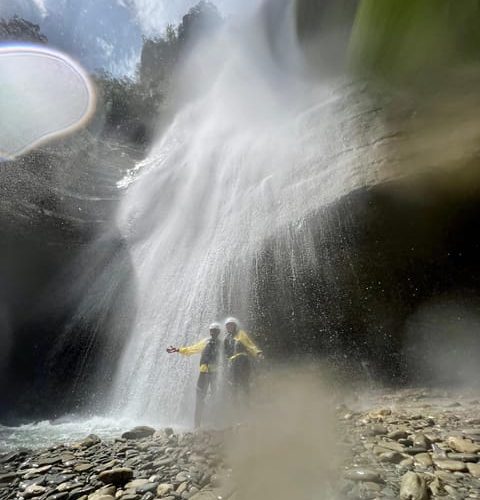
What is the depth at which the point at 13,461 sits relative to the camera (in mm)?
6109

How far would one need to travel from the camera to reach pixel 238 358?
23.9 feet

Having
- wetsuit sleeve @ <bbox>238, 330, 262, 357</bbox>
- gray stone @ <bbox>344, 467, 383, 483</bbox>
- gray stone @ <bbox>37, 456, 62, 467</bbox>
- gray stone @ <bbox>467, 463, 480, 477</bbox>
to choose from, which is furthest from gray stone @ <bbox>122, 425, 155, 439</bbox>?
gray stone @ <bbox>467, 463, 480, 477</bbox>

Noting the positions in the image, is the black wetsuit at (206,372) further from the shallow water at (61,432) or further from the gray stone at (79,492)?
the gray stone at (79,492)

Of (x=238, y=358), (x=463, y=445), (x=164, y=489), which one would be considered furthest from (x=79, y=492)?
(x=463, y=445)

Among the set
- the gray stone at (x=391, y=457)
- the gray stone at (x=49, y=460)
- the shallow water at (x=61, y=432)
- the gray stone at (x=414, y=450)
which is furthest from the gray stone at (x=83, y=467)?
the gray stone at (x=414, y=450)

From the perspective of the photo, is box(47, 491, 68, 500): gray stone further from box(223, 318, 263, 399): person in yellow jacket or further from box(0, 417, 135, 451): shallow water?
box(0, 417, 135, 451): shallow water

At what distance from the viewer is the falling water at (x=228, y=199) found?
10.8 meters

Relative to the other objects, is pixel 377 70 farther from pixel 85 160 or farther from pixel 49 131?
pixel 49 131

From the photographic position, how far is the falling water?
1079cm

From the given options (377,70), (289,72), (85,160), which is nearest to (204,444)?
(377,70)

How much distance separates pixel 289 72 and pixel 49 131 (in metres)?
17.5

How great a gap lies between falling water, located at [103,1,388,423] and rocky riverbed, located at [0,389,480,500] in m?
4.27

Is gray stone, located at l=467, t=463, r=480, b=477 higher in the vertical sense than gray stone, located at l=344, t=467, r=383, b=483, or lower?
higher

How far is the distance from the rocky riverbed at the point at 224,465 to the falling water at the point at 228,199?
4.27 m
